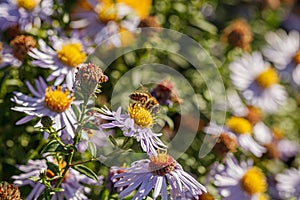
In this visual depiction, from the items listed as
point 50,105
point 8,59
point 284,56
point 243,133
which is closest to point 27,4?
point 8,59

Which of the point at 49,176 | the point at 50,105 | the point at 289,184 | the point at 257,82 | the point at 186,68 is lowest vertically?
the point at 289,184

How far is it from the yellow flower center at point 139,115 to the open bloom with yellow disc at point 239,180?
443 mm

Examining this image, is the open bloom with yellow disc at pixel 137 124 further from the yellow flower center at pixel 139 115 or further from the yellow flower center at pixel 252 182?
the yellow flower center at pixel 252 182

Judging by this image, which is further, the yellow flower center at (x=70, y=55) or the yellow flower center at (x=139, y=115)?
the yellow flower center at (x=70, y=55)

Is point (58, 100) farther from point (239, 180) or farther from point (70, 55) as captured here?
point (239, 180)

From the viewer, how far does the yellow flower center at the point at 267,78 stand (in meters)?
2.38

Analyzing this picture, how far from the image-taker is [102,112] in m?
1.30

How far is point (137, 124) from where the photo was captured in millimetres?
1381

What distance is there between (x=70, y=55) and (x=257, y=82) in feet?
3.12

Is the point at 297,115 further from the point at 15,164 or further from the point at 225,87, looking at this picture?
the point at 15,164

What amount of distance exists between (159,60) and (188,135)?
1.24ft

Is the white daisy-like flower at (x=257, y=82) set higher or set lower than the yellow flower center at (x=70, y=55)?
→ lower

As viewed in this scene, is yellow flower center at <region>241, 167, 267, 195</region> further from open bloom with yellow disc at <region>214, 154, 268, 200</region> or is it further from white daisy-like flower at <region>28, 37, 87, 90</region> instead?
white daisy-like flower at <region>28, 37, 87, 90</region>

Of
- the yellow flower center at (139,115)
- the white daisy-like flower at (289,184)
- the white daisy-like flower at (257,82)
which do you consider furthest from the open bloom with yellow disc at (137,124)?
the white daisy-like flower at (257,82)
